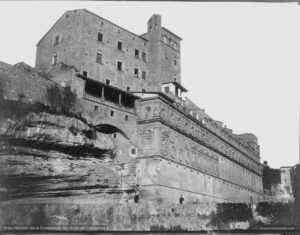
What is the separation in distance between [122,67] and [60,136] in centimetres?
1144

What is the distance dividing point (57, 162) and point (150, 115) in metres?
7.11

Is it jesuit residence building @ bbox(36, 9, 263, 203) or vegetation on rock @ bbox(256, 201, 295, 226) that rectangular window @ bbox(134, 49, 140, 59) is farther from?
vegetation on rock @ bbox(256, 201, 295, 226)

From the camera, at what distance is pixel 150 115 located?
21.5 metres

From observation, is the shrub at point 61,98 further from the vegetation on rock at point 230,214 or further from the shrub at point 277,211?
the shrub at point 277,211

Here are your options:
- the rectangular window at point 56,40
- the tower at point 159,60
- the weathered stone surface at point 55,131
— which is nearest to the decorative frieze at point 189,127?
the weathered stone surface at point 55,131

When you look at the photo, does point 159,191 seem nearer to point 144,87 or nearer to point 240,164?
point 240,164

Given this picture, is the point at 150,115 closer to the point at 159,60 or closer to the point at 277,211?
the point at 159,60

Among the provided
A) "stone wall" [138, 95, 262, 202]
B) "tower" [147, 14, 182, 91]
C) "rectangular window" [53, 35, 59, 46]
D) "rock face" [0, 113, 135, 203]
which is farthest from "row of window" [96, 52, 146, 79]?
"rock face" [0, 113, 135, 203]

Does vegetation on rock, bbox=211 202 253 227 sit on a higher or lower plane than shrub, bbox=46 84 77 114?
lower

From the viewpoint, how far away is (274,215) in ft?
40.6

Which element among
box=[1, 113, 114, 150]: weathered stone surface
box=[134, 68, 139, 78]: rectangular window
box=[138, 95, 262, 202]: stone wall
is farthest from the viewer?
box=[134, 68, 139, 78]: rectangular window

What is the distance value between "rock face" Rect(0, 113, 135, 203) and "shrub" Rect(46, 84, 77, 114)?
0.71 meters

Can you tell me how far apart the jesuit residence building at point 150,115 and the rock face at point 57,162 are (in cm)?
162

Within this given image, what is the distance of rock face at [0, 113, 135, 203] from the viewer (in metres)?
13.3
